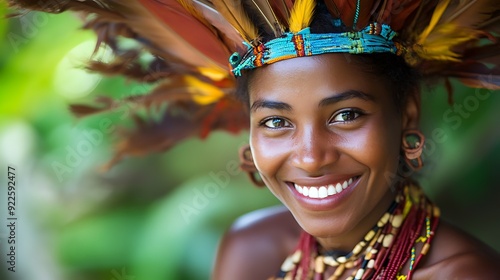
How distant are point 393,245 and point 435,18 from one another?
2.26 ft

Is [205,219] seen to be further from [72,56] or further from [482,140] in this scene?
[482,140]

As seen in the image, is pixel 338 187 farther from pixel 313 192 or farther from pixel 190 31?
pixel 190 31

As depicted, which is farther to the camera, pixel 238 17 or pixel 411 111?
pixel 411 111

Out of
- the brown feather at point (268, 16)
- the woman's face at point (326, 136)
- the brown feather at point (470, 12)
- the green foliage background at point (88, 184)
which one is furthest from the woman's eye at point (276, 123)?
the green foliage background at point (88, 184)

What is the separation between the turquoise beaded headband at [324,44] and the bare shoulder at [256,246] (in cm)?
78

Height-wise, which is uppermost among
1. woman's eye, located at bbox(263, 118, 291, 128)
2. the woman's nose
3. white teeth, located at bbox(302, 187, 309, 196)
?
woman's eye, located at bbox(263, 118, 291, 128)

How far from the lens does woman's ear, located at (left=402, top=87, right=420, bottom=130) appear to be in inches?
82.5

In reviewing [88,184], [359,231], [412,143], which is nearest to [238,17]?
[412,143]

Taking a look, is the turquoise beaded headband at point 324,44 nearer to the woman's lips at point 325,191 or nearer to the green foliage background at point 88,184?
the woman's lips at point 325,191

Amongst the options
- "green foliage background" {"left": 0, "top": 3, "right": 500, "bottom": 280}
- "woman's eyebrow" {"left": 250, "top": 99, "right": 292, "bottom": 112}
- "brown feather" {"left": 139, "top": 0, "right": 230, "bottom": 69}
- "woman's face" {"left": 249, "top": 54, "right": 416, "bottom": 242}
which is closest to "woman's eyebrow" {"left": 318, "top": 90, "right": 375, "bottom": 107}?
"woman's face" {"left": 249, "top": 54, "right": 416, "bottom": 242}

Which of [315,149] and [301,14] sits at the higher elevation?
[301,14]

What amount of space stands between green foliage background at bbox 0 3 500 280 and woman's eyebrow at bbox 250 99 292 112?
55.9 inches

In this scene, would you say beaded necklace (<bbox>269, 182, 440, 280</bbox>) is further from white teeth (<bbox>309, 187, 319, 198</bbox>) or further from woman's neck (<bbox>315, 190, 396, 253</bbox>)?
white teeth (<bbox>309, 187, 319, 198</bbox>)

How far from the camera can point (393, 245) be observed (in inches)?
81.2
